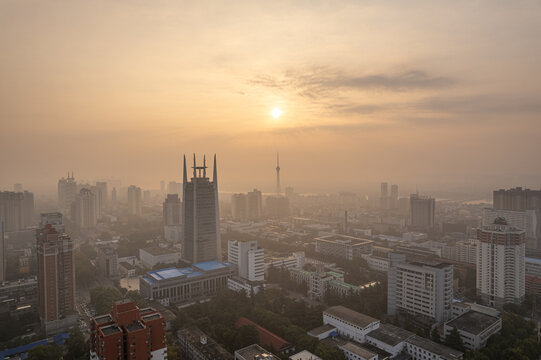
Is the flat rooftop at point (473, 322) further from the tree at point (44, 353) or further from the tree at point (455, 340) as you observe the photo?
the tree at point (44, 353)

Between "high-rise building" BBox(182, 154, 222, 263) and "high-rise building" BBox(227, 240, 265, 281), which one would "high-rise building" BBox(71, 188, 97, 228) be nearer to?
"high-rise building" BBox(182, 154, 222, 263)

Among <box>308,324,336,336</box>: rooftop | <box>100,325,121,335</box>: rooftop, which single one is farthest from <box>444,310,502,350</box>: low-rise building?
<box>100,325,121,335</box>: rooftop

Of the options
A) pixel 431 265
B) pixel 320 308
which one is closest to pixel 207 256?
pixel 320 308

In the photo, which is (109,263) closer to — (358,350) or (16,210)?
(16,210)

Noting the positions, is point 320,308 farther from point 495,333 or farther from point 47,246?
point 47,246

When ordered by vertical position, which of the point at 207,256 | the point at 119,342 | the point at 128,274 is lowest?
the point at 128,274
